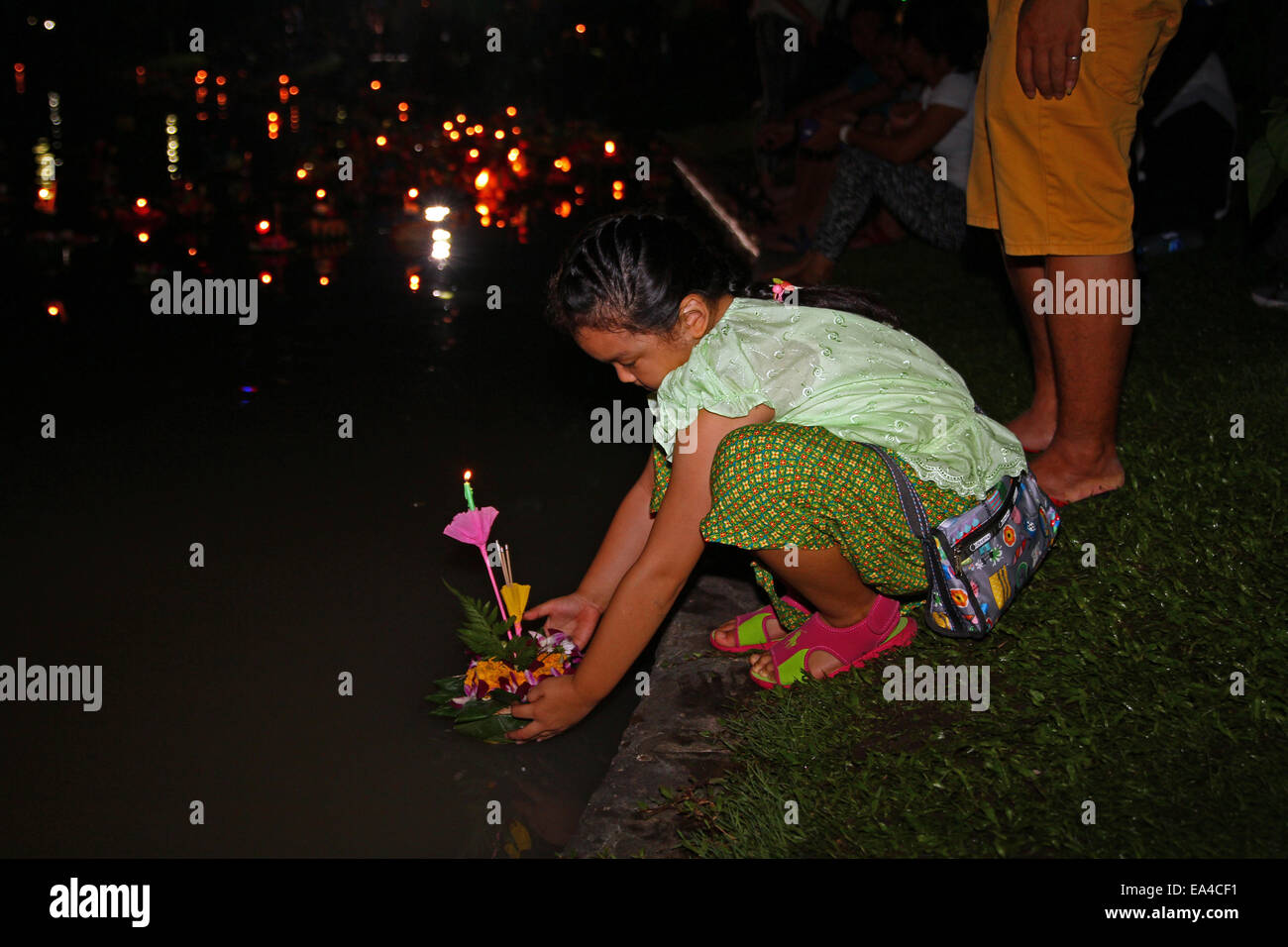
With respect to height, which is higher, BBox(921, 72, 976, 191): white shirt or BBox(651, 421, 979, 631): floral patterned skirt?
BBox(921, 72, 976, 191): white shirt

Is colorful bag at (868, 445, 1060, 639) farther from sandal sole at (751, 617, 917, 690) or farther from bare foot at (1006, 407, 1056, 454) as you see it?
bare foot at (1006, 407, 1056, 454)

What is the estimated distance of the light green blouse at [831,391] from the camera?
8.41 feet

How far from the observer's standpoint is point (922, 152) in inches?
241

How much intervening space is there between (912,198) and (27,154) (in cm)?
→ 902

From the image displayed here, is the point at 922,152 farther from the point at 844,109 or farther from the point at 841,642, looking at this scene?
the point at 841,642

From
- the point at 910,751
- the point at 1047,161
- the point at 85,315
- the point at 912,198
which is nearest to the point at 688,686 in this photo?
the point at 910,751

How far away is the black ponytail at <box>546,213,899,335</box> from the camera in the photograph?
2.59 metres

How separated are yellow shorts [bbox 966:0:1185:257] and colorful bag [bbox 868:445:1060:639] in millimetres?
844

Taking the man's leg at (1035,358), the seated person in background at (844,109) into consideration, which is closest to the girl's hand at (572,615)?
the man's leg at (1035,358)

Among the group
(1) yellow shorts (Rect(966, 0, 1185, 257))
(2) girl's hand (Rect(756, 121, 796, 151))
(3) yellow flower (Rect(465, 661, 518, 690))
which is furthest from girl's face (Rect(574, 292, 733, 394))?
(2) girl's hand (Rect(756, 121, 796, 151))

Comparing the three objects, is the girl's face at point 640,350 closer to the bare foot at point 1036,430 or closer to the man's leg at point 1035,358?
the man's leg at point 1035,358

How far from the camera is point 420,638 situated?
3275mm

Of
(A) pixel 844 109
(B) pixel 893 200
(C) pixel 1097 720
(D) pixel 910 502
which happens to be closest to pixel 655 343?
(D) pixel 910 502

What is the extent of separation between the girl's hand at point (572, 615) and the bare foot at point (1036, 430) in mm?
1486
